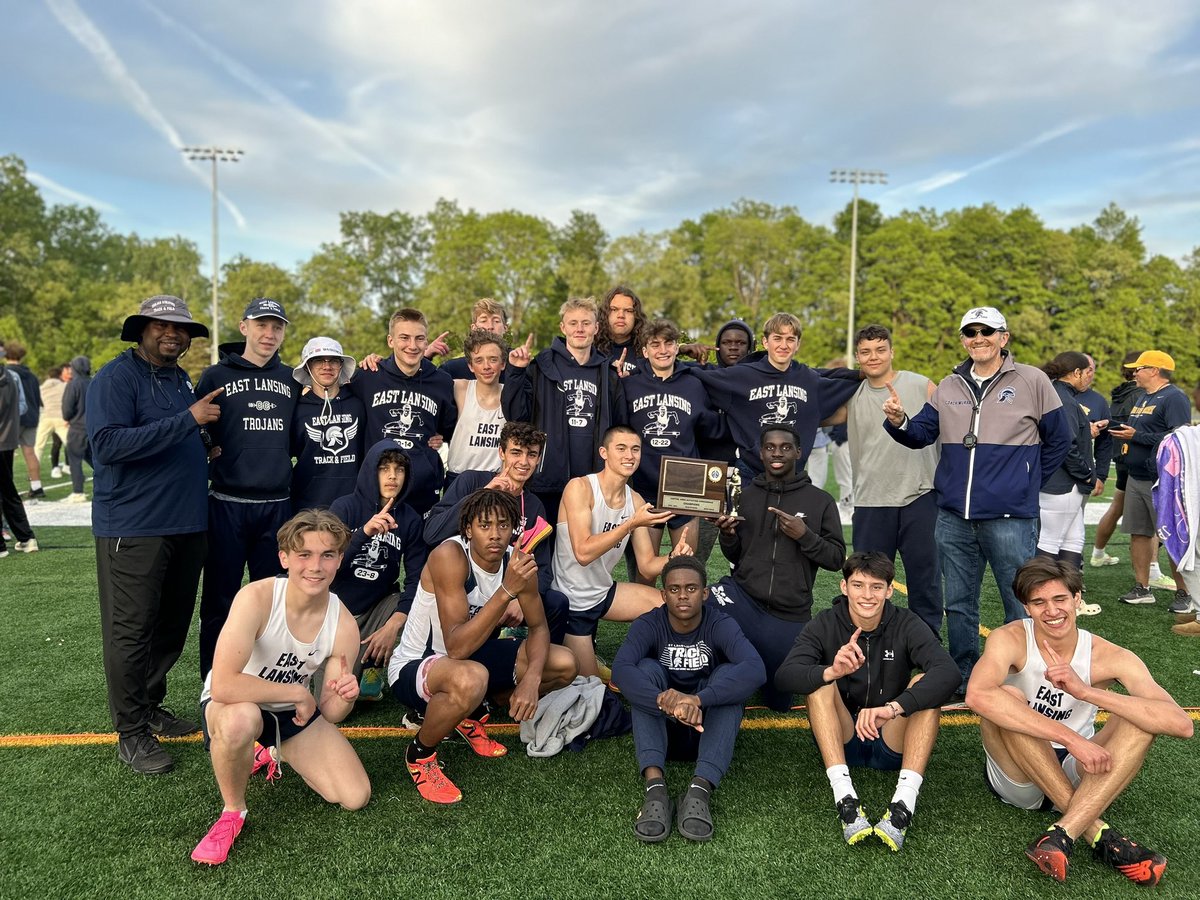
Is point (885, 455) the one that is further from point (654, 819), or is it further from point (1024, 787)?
point (654, 819)

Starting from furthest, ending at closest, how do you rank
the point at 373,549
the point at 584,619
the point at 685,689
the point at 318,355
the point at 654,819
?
the point at 318,355
the point at 584,619
the point at 373,549
the point at 685,689
the point at 654,819

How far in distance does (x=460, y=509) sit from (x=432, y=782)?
1396 mm

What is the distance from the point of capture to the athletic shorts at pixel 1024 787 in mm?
3572

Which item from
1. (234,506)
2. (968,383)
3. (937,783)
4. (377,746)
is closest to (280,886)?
(377,746)

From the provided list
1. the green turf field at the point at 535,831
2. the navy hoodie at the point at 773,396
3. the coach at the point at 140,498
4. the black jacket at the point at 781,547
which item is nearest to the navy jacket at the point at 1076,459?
the navy hoodie at the point at 773,396

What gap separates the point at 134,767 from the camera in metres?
4.08

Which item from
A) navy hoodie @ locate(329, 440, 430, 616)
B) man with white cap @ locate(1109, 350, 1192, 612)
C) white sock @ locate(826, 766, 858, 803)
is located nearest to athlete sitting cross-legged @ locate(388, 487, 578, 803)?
navy hoodie @ locate(329, 440, 430, 616)

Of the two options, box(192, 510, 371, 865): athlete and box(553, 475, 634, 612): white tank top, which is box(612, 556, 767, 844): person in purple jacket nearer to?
box(553, 475, 634, 612): white tank top

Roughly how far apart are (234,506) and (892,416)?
411 centimetres

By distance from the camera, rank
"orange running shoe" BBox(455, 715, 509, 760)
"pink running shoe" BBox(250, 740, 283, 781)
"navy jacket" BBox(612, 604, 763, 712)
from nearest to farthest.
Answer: "navy jacket" BBox(612, 604, 763, 712) < "pink running shoe" BBox(250, 740, 283, 781) < "orange running shoe" BBox(455, 715, 509, 760)

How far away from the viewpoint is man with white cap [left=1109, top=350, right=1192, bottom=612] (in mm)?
7270

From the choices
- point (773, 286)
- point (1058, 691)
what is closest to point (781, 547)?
point (1058, 691)

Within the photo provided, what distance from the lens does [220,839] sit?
3311 millimetres

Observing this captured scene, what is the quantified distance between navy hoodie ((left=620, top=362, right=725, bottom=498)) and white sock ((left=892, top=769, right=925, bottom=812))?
2490 millimetres
